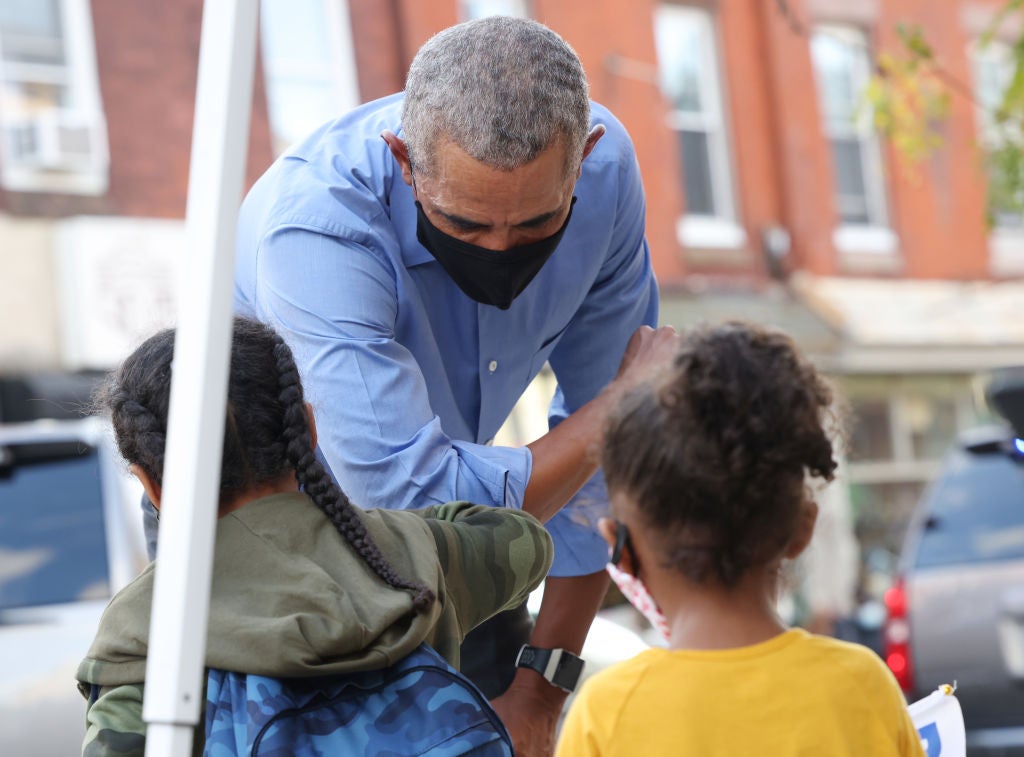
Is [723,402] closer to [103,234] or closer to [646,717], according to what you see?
[646,717]

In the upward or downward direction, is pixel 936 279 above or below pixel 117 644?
below

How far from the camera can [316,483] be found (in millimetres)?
1932

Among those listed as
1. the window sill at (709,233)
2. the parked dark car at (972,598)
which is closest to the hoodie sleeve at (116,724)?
the parked dark car at (972,598)

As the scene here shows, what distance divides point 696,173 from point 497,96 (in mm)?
13008

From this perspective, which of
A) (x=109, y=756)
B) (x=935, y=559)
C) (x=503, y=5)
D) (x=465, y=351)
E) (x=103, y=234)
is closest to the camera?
(x=109, y=756)

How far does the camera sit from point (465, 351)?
2.64 meters

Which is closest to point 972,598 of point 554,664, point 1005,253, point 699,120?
point 554,664

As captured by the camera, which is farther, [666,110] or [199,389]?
[666,110]

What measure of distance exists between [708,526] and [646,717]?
21 cm

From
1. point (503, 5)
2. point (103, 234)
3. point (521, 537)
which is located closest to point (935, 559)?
point (521, 537)

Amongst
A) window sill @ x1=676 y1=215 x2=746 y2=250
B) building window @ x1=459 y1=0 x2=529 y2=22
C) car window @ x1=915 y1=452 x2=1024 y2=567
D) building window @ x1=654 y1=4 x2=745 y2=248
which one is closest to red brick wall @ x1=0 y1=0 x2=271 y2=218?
building window @ x1=459 y1=0 x2=529 y2=22

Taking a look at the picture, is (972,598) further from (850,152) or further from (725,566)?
(850,152)

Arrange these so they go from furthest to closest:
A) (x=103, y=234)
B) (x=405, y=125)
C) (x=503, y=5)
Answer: (x=503, y=5) → (x=103, y=234) → (x=405, y=125)

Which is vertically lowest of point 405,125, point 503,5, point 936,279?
point 936,279
